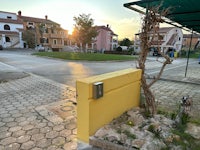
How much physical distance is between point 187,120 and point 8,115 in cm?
375

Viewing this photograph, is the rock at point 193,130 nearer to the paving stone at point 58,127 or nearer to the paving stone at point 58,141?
the paving stone at point 58,141

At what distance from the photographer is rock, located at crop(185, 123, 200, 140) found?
99.4 inches

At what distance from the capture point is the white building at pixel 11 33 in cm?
3509

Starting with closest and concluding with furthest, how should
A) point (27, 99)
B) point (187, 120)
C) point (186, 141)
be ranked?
1. point (186, 141)
2. point (187, 120)
3. point (27, 99)

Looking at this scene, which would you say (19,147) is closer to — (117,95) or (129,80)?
(117,95)

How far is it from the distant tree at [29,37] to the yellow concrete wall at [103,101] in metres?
37.0

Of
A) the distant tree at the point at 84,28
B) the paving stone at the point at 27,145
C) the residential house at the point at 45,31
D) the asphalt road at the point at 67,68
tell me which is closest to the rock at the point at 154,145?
the paving stone at the point at 27,145

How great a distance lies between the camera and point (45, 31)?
3891 centimetres

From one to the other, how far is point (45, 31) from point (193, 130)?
4088cm

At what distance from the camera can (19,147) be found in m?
2.48

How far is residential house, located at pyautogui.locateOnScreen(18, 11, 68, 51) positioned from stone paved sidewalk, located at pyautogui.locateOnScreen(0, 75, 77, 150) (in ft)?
116

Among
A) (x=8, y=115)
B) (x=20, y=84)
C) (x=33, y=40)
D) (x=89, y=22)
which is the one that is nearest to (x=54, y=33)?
(x=33, y=40)

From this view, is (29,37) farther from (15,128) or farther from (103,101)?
(103,101)

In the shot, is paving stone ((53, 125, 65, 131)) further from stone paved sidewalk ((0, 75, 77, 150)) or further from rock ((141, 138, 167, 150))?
rock ((141, 138, 167, 150))
